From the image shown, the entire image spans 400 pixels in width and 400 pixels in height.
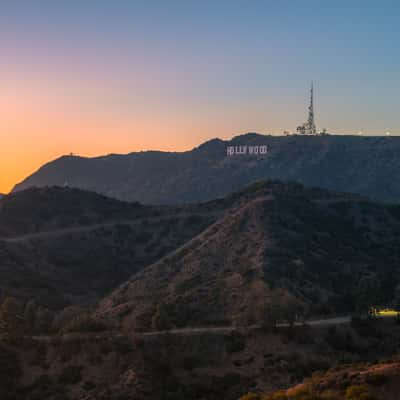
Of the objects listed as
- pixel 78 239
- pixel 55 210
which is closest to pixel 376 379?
pixel 78 239

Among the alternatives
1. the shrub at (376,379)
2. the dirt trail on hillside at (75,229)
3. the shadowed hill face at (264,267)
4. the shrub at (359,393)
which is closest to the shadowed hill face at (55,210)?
the dirt trail on hillside at (75,229)

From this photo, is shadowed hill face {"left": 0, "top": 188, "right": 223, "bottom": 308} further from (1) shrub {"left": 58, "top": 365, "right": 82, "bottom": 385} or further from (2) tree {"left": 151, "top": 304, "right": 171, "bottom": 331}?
(1) shrub {"left": 58, "top": 365, "right": 82, "bottom": 385}

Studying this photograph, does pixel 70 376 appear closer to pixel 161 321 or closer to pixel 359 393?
pixel 161 321

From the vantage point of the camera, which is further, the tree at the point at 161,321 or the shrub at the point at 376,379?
the tree at the point at 161,321

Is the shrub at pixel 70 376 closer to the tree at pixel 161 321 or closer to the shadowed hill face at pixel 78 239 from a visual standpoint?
the tree at pixel 161 321

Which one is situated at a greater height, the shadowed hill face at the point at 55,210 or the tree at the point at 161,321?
the shadowed hill face at the point at 55,210

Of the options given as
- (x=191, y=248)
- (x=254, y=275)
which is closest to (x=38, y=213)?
(x=191, y=248)
